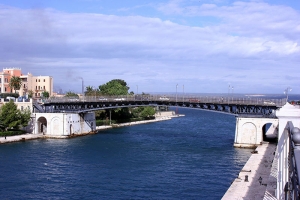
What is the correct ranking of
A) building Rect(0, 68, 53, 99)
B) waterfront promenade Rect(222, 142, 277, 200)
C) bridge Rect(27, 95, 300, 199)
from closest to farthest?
1. waterfront promenade Rect(222, 142, 277, 200)
2. bridge Rect(27, 95, 300, 199)
3. building Rect(0, 68, 53, 99)

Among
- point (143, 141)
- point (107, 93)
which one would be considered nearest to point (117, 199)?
point (143, 141)

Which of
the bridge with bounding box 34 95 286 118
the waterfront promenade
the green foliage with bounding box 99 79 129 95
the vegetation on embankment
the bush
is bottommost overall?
the waterfront promenade

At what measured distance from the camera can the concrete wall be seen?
73.5 meters

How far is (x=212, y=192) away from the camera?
33.3m

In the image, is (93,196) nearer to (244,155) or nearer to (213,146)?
(244,155)

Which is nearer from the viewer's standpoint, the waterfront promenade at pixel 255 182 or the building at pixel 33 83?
the waterfront promenade at pixel 255 182

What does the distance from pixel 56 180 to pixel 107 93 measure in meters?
73.3

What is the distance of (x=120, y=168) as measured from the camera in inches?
1731

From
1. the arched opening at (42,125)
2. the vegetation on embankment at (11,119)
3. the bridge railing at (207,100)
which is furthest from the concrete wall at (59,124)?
the bridge railing at (207,100)

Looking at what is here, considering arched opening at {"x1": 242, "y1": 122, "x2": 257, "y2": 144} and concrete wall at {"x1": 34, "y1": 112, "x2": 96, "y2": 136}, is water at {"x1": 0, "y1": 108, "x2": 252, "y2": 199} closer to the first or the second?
arched opening at {"x1": 242, "y1": 122, "x2": 257, "y2": 144}

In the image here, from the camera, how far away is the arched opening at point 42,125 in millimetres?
75887

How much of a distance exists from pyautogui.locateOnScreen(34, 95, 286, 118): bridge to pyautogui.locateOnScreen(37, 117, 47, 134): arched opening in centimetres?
176

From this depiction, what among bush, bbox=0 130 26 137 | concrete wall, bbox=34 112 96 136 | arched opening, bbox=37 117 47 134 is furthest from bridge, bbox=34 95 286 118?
bush, bbox=0 130 26 137

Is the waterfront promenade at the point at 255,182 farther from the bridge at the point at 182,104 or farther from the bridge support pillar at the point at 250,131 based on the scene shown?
the bridge at the point at 182,104
